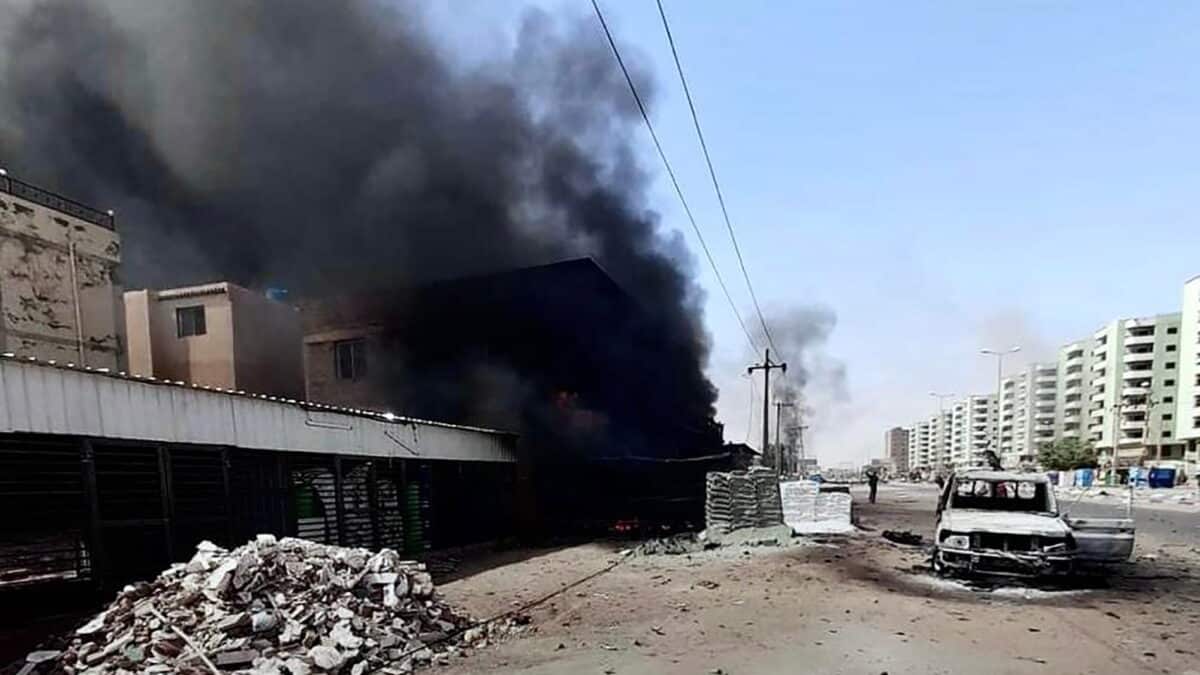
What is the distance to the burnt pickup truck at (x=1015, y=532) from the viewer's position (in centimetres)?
909

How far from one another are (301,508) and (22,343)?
57.1 ft

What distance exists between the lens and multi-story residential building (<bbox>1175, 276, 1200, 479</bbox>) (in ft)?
203

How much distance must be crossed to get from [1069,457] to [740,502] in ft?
239

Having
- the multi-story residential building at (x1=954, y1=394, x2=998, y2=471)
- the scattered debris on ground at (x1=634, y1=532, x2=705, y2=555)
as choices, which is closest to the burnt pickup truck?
the scattered debris on ground at (x1=634, y1=532, x2=705, y2=555)

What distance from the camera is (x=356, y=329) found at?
81.5 feet

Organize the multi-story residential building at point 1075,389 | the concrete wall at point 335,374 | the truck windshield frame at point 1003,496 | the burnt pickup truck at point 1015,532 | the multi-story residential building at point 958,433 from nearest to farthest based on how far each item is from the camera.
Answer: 1. the burnt pickup truck at point 1015,532
2. the truck windshield frame at point 1003,496
3. the concrete wall at point 335,374
4. the multi-story residential building at point 1075,389
5. the multi-story residential building at point 958,433

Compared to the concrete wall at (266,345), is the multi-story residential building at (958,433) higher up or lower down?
higher up

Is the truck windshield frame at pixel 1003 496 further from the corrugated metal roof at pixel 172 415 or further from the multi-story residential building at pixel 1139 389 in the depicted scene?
the multi-story residential building at pixel 1139 389

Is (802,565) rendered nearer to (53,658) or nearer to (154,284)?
(53,658)

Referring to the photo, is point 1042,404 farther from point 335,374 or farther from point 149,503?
point 149,503

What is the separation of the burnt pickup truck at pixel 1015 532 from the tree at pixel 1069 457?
72.3m

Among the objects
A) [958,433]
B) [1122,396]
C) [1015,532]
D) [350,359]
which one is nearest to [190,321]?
[350,359]

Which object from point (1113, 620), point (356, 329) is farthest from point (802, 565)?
point (356, 329)

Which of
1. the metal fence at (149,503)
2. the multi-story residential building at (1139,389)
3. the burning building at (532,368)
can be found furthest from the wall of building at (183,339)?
the multi-story residential building at (1139,389)
